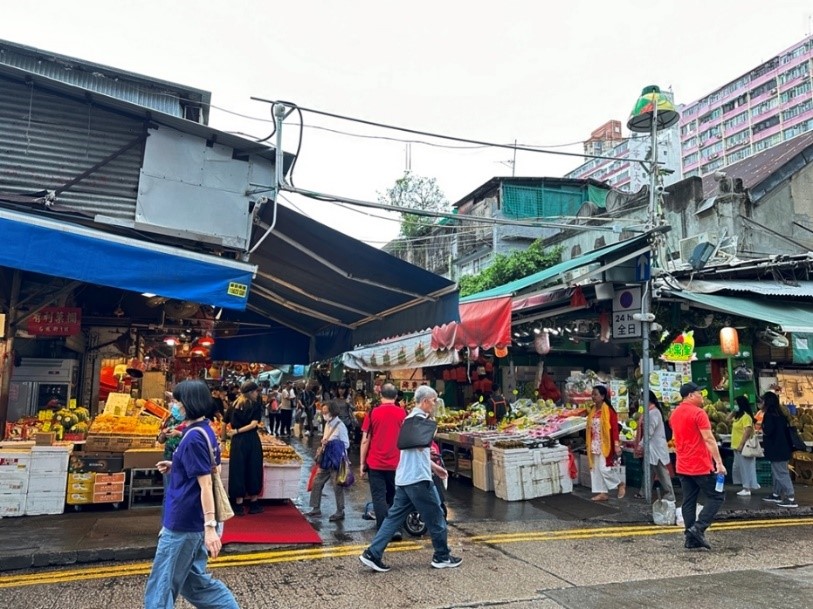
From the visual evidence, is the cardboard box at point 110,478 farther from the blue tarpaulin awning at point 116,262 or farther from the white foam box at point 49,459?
the blue tarpaulin awning at point 116,262

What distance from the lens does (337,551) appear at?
6.43m

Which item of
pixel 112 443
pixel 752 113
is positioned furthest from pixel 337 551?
pixel 752 113

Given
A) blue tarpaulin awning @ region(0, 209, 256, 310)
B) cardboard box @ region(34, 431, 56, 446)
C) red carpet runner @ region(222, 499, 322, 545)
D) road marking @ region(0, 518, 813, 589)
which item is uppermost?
blue tarpaulin awning @ region(0, 209, 256, 310)

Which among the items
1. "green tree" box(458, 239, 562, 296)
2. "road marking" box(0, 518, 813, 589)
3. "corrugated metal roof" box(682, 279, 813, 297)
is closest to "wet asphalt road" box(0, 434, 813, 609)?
"road marking" box(0, 518, 813, 589)

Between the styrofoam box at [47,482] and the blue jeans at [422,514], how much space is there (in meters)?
4.42

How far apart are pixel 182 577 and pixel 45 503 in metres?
4.95

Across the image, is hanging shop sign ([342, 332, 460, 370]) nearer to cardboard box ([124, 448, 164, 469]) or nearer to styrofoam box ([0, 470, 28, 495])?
cardboard box ([124, 448, 164, 469])

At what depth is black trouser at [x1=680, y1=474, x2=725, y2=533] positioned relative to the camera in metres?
6.51

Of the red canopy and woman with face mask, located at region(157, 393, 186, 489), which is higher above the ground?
the red canopy

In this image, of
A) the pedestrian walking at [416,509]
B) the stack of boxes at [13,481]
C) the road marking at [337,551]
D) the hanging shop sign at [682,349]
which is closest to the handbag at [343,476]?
the road marking at [337,551]

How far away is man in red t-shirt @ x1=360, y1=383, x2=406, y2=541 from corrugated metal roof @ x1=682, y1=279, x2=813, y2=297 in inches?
249

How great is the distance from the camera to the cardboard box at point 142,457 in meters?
7.95

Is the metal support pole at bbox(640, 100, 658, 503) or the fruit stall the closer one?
the fruit stall

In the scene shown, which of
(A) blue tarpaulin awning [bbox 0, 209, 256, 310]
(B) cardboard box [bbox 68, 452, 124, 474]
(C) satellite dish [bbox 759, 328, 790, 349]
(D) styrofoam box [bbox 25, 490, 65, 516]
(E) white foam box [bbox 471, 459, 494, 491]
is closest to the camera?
(A) blue tarpaulin awning [bbox 0, 209, 256, 310]
